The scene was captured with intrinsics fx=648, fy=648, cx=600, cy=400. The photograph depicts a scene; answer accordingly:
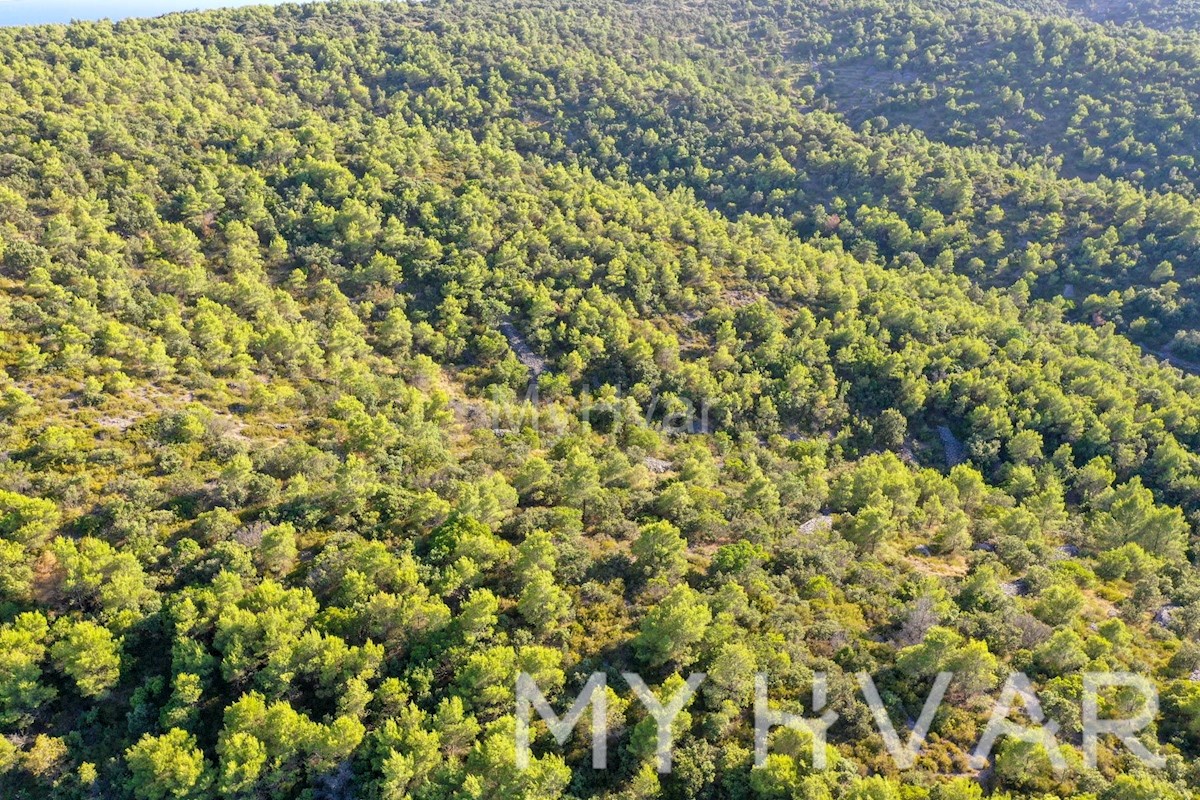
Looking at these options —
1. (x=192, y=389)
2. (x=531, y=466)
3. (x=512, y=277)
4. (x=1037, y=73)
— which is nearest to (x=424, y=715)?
(x=531, y=466)

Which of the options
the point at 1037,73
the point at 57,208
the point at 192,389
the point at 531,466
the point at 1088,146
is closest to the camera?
the point at 531,466

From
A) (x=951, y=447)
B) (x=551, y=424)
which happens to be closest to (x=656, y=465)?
(x=551, y=424)

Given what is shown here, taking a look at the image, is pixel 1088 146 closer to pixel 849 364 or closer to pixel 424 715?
pixel 849 364

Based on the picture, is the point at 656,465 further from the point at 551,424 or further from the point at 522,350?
the point at 522,350

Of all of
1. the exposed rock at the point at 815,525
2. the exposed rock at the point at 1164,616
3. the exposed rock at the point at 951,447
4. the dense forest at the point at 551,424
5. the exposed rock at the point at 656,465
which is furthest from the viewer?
the exposed rock at the point at 951,447

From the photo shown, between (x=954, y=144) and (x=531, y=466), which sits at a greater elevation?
(x=954, y=144)

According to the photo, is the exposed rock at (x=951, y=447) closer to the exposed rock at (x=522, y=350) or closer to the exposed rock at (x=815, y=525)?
the exposed rock at (x=815, y=525)

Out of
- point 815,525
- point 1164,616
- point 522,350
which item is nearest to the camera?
point 1164,616

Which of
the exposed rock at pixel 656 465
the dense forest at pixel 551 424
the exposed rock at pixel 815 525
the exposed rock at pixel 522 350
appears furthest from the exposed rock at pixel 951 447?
the exposed rock at pixel 522 350

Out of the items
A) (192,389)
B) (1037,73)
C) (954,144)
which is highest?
(1037,73)
